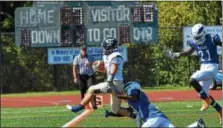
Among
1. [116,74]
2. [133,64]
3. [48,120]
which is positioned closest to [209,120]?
[116,74]

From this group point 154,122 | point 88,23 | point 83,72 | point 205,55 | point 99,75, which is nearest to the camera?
point 154,122

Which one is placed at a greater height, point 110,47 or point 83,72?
point 110,47

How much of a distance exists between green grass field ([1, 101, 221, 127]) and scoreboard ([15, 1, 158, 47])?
8.98m

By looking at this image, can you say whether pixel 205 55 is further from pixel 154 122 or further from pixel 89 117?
pixel 154 122

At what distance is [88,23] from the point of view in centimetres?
3166

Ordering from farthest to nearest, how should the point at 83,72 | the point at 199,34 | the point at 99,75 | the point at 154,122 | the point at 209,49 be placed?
the point at 99,75, the point at 83,72, the point at 209,49, the point at 199,34, the point at 154,122

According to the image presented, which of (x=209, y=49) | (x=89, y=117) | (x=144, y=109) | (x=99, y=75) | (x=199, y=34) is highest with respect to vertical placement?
(x=199, y=34)

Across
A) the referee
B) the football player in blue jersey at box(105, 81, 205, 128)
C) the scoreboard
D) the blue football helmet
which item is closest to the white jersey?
the blue football helmet

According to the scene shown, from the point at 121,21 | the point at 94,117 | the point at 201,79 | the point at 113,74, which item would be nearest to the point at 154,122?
the point at 113,74

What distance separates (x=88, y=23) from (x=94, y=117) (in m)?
13.1

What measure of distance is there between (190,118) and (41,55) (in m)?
21.7

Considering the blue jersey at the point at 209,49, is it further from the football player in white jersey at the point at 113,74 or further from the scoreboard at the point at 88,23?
the scoreboard at the point at 88,23

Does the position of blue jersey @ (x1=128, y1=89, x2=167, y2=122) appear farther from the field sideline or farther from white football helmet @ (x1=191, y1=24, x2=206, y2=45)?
the field sideline

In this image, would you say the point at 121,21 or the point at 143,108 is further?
the point at 121,21
